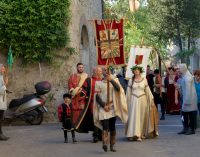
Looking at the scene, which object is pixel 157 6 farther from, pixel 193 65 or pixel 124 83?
pixel 193 65

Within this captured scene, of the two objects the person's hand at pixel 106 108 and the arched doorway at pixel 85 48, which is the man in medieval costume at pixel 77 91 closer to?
the person's hand at pixel 106 108

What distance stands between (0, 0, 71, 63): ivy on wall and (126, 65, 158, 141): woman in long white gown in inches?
203

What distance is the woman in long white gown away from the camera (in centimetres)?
1327

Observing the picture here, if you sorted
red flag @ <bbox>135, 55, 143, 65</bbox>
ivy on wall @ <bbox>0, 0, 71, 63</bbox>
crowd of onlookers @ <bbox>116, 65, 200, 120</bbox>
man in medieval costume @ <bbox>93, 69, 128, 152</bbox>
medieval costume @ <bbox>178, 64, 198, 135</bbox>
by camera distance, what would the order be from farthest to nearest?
crowd of onlookers @ <bbox>116, 65, 200, 120</bbox>, ivy on wall @ <bbox>0, 0, 71, 63</bbox>, red flag @ <bbox>135, 55, 143, 65</bbox>, medieval costume @ <bbox>178, 64, 198, 135</bbox>, man in medieval costume @ <bbox>93, 69, 128, 152</bbox>

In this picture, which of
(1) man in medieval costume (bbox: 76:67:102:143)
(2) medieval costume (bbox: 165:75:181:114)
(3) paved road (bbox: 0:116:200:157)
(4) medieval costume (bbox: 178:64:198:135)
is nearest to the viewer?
(3) paved road (bbox: 0:116:200:157)

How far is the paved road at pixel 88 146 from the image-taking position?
11.1 metres

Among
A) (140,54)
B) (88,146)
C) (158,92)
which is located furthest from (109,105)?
(158,92)

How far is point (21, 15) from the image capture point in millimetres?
17859

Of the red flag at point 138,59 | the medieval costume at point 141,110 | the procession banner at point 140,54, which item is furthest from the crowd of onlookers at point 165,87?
the medieval costume at point 141,110

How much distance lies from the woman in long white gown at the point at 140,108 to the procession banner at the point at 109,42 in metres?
1.21

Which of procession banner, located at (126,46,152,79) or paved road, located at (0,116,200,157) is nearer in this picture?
paved road, located at (0,116,200,157)

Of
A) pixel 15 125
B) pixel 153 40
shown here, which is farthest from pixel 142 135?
pixel 153 40

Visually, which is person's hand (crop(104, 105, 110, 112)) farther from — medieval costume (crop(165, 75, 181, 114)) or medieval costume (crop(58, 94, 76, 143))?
medieval costume (crop(165, 75, 181, 114))

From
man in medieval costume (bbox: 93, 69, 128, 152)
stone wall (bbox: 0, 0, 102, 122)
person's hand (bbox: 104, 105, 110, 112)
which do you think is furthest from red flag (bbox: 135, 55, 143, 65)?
person's hand (bbox: 104, 105, 110, 112)
